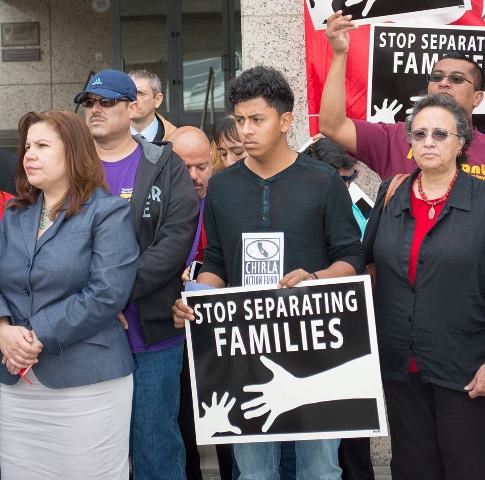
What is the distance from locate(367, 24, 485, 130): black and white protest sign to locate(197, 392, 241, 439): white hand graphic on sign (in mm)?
2220

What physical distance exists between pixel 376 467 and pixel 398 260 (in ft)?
7.28

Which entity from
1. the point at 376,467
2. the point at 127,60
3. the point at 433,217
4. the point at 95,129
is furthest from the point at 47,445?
the point at 127,60

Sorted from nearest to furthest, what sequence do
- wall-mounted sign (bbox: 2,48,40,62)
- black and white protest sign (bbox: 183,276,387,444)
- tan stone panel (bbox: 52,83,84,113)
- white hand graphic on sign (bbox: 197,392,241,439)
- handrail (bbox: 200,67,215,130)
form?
black and white protest sign (bbox: 183,276,387,444), white hand graphic on sign (bbox: 197,392,241,439), handrail (bbox: 200,67,215,130), wall-mounted sign (bbox: 2,48,40,62), tan stone panel (bbox: 52,83,84,113)

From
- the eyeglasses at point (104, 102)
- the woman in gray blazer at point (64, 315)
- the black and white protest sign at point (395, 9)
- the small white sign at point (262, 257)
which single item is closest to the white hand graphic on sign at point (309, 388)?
the small white sign at point (262, 257)

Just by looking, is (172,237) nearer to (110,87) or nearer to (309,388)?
(110,87)

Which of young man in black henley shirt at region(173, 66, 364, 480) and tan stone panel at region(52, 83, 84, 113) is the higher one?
tan stone panel at region(52, 83, 84, 113)

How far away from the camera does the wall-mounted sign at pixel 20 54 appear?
535 inches

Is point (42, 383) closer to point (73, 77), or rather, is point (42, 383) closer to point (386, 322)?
point (386, 322)

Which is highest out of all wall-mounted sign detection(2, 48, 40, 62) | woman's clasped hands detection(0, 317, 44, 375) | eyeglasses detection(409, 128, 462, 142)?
wall-mounted sign detection(2, 48, 40, 62)

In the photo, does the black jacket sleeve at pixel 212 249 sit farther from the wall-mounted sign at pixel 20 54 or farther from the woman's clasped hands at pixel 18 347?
the wall-mounted sign at pixel 20 54

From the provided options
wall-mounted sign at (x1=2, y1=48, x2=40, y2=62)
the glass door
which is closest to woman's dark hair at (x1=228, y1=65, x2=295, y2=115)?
the glass door

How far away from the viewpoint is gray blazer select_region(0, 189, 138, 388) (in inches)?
142

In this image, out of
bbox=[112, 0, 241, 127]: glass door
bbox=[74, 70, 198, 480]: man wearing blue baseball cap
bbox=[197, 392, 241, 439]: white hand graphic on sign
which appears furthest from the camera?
bbox=[112, 0, 241, 127]: glass door

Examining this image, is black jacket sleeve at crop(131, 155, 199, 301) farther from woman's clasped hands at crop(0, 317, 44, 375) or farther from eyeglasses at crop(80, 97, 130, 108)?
woman's clasped hands at crop(0, 317, 44, 375)
